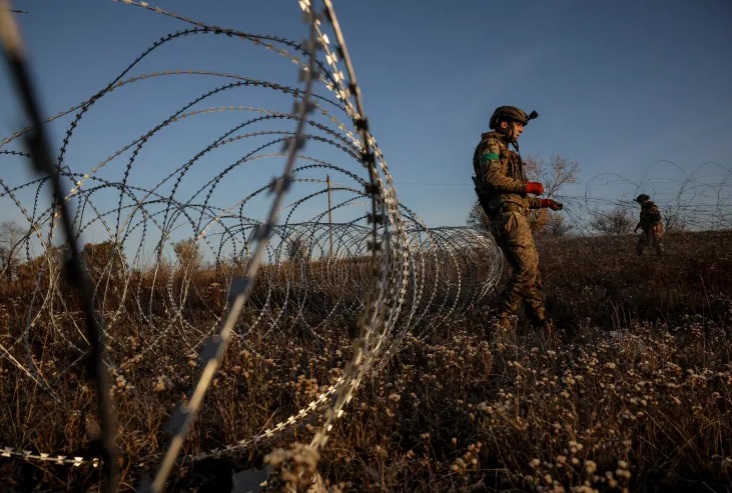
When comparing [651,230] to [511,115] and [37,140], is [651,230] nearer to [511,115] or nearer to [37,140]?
[511,115]

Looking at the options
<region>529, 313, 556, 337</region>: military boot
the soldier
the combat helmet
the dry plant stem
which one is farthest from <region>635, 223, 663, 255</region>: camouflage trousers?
the dry plant stem

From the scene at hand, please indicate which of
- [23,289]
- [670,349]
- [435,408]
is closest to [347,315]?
[435,408]

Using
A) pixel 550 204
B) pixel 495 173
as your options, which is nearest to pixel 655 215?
pixel 550 204

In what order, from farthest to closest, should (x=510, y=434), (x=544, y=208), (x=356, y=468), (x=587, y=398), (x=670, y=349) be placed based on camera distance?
(x=544, y=208), (x=670, y=349), (x=587, y=398), (x=510, y=434), (x=356, y=468)

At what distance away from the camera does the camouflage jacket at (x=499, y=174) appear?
16.6 ft

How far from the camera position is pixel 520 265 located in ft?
16.5

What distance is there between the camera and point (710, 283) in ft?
22.5

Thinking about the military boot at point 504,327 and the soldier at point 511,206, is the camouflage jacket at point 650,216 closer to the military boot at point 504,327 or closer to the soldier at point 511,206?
the soldier at point 511,206

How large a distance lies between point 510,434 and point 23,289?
10.1m

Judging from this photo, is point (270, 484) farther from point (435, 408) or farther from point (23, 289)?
point (23, 289)

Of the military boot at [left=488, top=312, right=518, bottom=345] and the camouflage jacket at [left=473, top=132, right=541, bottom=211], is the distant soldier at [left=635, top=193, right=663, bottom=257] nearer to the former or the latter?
the camouflage jacket at [left=473, top=132, right=541, bottom=211]

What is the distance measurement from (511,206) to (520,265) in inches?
27.5

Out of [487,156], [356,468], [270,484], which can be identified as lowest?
[356,468]

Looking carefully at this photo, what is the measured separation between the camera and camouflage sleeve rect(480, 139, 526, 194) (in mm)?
5039
